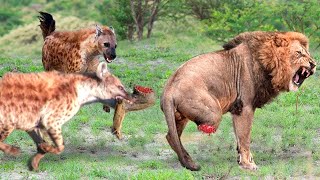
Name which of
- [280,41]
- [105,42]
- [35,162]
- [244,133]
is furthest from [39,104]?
[105,42]

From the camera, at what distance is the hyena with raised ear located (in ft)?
22.5

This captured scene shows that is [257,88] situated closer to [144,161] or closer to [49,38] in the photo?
[144,161]

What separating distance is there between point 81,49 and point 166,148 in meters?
1.89

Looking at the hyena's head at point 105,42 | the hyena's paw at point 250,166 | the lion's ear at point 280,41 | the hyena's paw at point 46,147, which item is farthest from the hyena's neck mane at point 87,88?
the hyena's head at point 105,42

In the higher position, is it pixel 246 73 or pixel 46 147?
pixel 246 73

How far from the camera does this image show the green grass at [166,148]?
7094 mm

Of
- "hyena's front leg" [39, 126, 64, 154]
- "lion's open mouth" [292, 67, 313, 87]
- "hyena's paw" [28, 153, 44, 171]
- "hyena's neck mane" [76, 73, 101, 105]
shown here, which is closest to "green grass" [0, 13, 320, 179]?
"hyena's paw" [28, 153, 44, 171]

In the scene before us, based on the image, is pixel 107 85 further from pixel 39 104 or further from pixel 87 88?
pixel 39 104

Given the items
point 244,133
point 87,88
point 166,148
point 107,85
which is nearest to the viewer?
point 87,88

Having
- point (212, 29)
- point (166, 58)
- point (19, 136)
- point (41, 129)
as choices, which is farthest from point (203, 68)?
point (212, 29)

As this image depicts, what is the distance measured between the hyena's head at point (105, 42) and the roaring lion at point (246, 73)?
7.36 feet

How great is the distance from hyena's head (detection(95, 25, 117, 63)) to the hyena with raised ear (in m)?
2.55

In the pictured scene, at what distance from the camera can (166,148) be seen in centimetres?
852

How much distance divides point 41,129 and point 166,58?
9.06 meters
